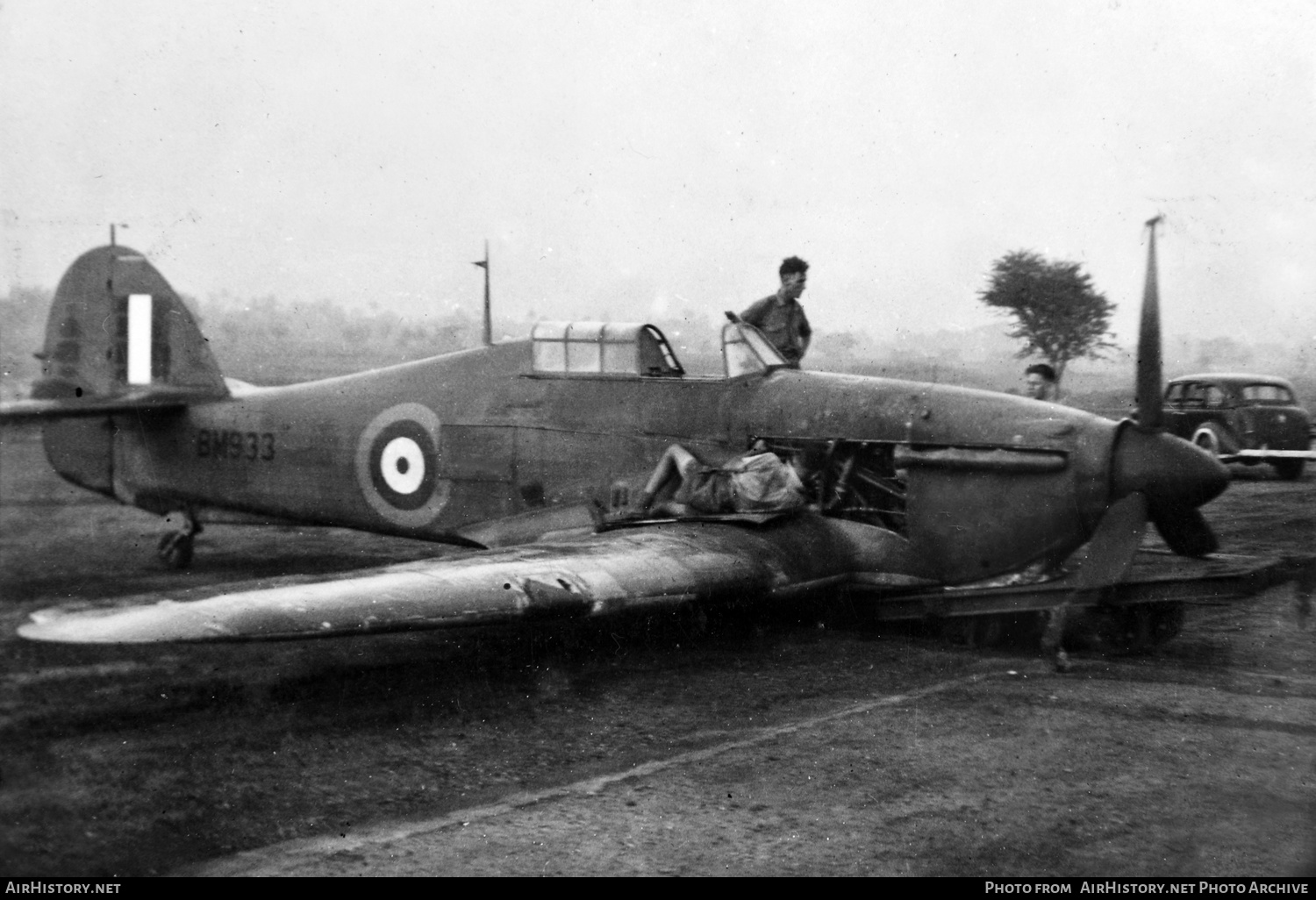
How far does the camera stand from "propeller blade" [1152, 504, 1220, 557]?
6645 millimetres

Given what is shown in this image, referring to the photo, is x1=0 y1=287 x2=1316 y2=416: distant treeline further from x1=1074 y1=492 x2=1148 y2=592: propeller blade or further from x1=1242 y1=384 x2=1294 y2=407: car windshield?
x1=1074 y1=492 x2=1148 y2=592: propeller blade

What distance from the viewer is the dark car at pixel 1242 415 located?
17.2 metres

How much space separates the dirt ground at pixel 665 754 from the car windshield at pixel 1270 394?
11.6m

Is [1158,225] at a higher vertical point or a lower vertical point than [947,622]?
higher

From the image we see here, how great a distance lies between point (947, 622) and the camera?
743 cm

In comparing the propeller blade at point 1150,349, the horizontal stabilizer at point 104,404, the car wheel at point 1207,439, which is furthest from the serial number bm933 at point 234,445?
the car wheel at point 1207,439

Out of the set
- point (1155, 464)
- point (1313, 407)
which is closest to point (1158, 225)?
point (1155, 464)

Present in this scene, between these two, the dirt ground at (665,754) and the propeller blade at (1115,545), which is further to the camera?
the propeller blade at (1115,545)

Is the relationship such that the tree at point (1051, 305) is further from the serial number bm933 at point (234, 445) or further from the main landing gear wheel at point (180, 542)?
the main landing gear wheel at point (180, 542)

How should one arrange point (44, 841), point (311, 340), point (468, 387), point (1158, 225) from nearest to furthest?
1. point (44, 841)
2. point (1158, 225)
3. point (468, 387)
4. point (311, 340)

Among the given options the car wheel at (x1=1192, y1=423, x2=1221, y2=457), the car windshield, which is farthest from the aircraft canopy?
the car windshield

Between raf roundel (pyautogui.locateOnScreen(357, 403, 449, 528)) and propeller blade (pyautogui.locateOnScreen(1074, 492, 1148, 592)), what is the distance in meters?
4.64

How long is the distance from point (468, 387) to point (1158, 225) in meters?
4.89

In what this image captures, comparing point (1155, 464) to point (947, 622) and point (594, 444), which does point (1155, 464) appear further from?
point (594, 444)
